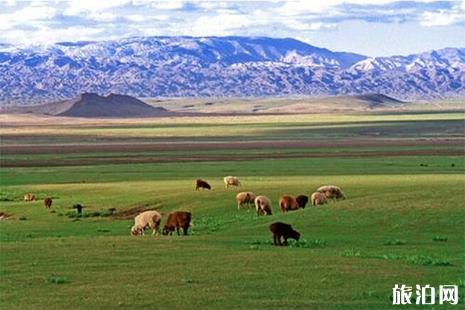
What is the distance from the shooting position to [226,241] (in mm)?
28906

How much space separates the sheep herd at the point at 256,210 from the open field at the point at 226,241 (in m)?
0.59

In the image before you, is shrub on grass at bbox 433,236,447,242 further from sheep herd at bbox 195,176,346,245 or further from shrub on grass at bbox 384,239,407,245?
sheep herd at bbox 195,176,346,245

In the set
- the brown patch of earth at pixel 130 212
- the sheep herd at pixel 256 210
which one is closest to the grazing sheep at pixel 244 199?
the sheep herd at pixel 256 210

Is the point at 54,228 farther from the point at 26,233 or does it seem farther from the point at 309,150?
the point at 309,150

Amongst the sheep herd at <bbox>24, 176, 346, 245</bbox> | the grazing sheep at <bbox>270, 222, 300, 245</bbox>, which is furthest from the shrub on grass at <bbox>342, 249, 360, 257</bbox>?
the sheep herd at <bbox>24, 176, 346, 245</bbox>

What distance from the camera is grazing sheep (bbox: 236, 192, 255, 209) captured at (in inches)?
1629

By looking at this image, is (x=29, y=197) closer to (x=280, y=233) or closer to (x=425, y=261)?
(x=280, y=233)

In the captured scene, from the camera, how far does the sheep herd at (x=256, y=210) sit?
2806 centimetres

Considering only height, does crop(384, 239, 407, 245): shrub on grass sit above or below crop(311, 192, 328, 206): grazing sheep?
below

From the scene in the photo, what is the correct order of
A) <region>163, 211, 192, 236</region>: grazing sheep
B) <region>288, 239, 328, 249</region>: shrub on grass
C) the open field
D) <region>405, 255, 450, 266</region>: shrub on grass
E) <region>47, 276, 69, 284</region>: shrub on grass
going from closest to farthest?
the open field → <region>47, 276, 69, 284</region>: shrub on grass → <region>405, 255, 450, 266</region>: shrub on grass → <region>288, 239, 328, 249</region>: shrub on grass → <region>163, 211, 192, 236</region>: grazing sheep

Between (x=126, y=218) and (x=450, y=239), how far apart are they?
16637 millimetres

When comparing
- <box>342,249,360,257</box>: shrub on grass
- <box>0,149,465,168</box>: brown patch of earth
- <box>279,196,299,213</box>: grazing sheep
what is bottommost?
<box>342,249,360,257</box>: shrub on grass

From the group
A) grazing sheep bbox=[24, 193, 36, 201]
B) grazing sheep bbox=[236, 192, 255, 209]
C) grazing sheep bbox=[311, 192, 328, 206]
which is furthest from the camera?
grazing sheep bbox=[24, 193, 36, 201]

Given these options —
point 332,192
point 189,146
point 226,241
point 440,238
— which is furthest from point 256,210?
point 189,146
